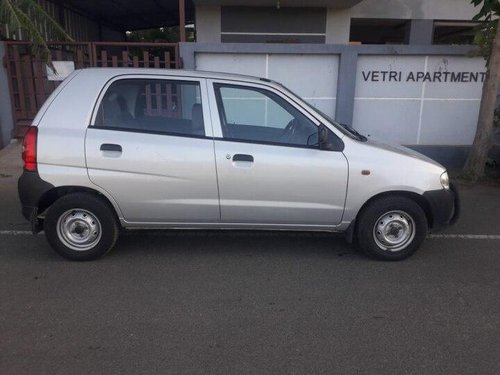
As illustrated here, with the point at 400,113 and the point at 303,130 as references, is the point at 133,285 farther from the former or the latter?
the point at 400,113

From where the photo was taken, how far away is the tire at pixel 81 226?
4.35 m

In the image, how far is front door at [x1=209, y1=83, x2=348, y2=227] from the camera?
171 inches

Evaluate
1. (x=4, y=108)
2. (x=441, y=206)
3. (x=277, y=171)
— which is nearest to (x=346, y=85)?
(x=441, y=206)

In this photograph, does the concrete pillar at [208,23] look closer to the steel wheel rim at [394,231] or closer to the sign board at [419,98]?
the sign board at [419,98]

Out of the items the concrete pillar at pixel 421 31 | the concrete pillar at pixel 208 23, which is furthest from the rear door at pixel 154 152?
the concrete pillar at pixel 421 31

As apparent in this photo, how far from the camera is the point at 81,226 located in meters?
4.42

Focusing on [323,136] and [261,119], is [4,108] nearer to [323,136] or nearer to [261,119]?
[261,119]

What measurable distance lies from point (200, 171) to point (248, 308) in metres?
1.35

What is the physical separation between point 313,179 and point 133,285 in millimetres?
1866

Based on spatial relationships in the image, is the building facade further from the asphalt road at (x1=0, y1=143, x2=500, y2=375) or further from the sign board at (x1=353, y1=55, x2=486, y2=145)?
the asphalt road at (x1=0, y1=143, x2=500, y2=375)

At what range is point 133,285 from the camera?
4.04 meters

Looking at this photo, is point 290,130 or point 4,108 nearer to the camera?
point 290,130

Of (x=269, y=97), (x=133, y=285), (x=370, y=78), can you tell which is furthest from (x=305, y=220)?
(x=370, y=78)

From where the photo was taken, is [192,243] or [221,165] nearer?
[221,165]
